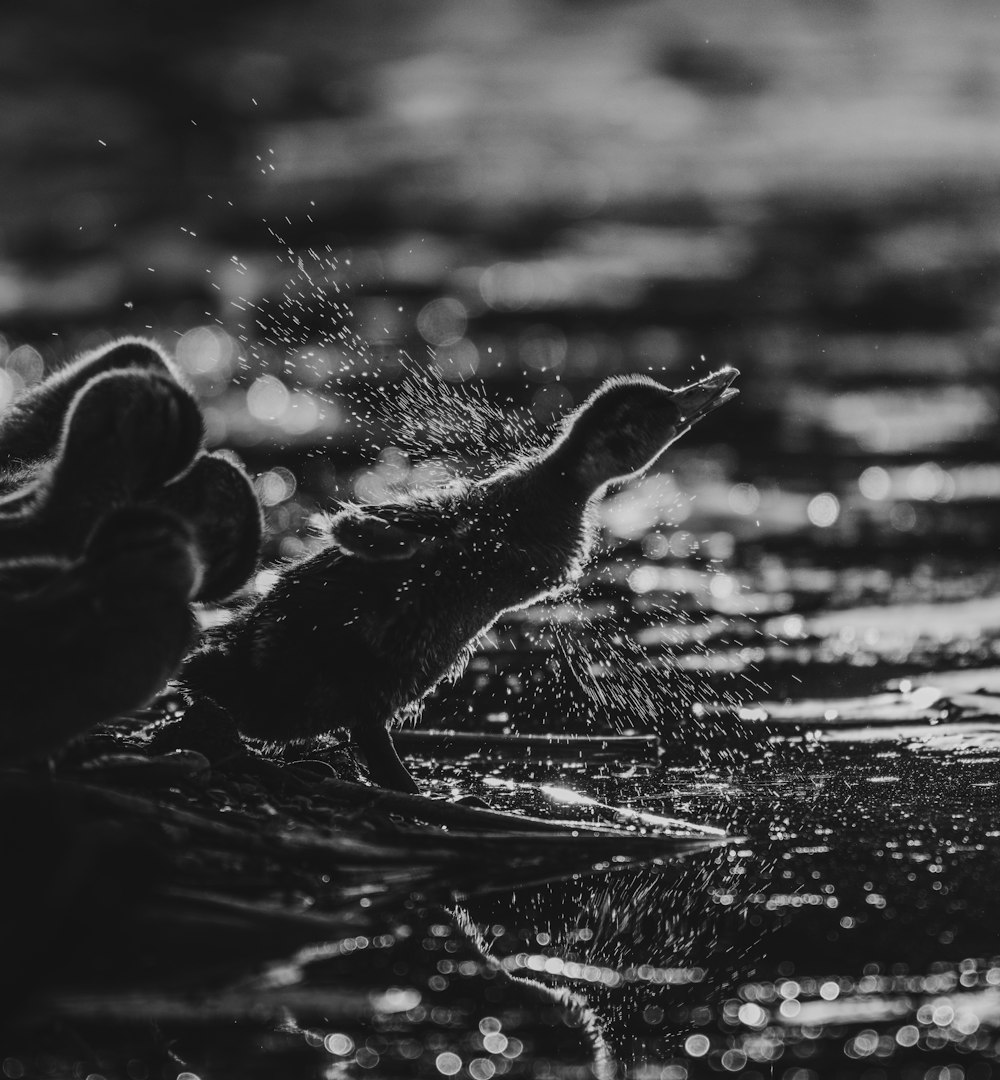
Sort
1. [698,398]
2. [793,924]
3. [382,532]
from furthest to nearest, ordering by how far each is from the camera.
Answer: [698,398], [382,532], [793,924]

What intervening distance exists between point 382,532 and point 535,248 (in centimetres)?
1550

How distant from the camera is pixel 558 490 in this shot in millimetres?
8383

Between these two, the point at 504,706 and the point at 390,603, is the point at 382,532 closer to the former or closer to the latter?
the point at 390,603

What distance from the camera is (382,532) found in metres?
7.70

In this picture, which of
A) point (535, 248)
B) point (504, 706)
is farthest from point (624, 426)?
point (535, 248)

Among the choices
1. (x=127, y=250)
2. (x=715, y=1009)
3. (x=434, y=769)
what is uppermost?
(x=127, y=250)

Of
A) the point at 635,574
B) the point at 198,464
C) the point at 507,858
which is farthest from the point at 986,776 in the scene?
the point at 635,574

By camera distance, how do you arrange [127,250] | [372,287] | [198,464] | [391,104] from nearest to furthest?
[198,464]
[372,287]
[127,250]
[391,104]

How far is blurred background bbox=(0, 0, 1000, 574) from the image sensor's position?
571 inches

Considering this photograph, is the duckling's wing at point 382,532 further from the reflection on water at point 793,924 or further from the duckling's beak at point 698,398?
the duckling's beak at point 698,398

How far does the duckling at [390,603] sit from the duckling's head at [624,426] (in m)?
0.02

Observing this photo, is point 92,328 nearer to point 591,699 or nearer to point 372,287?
point 372,287

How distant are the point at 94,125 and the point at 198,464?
67.2ft

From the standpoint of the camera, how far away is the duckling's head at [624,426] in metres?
8.49
